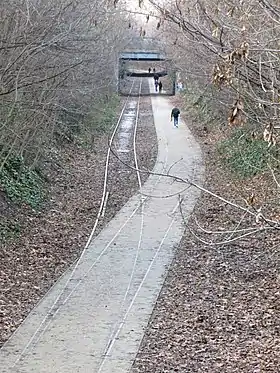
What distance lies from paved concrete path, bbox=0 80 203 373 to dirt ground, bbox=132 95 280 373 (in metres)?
0.32

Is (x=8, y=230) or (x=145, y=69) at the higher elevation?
(x=8, y=230)

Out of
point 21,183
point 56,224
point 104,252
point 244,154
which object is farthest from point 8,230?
point 244,154

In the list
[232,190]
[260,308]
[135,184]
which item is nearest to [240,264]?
[260,308]

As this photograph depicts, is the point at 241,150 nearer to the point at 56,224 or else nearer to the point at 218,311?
the point at 56,224

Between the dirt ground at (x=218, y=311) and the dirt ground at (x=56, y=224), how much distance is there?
94.1 inches

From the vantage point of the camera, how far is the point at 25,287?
13.9 m

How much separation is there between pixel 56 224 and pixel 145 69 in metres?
82.3

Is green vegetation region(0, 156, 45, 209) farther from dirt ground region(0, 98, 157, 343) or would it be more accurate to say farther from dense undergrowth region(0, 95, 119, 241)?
dirt ground region(0, 98, 157, 343)

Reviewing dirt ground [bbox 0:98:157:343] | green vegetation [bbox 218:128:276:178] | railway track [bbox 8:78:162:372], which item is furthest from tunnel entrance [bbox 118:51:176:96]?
dirt ground [bbox 0:98:157:343]

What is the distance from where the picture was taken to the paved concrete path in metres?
10.4

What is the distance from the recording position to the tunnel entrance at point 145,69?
5262cm

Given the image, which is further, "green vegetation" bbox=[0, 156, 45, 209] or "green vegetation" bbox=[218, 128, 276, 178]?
"green vegetation" bbox=[218, 128, 276, 178]

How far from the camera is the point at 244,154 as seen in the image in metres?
28.9

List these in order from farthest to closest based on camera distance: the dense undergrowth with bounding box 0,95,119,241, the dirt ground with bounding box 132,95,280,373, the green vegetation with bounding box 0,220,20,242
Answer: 1. the dense undergrowth with bounding box 0,95,119,241
2. the green vegetation with bounding box 0,220,20,242
3. the dirt ground with bounding box 132,95,280,373
